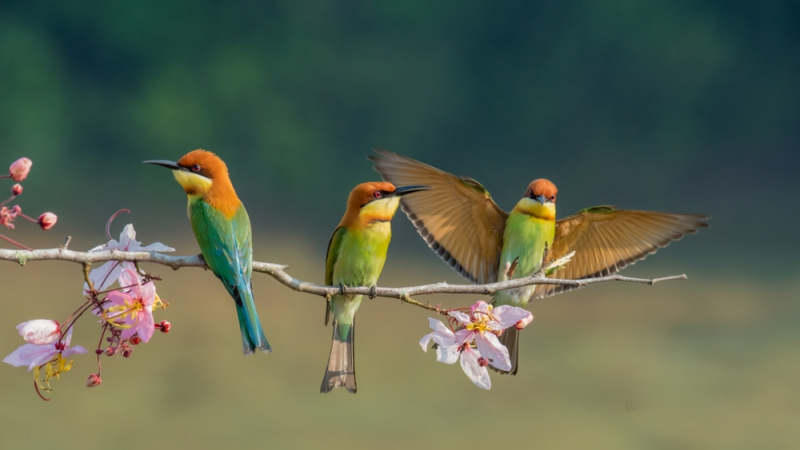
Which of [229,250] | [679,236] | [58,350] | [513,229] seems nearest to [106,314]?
[58,350]

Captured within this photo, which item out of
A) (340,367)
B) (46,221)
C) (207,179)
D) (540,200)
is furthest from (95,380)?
(540,200)

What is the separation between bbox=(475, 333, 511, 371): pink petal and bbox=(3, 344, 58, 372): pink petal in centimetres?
73

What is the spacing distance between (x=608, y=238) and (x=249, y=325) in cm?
120

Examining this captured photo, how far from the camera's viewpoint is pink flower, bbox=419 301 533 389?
4.30ft

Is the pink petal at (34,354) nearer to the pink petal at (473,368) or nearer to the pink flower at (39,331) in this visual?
the pink flower at (39,331)

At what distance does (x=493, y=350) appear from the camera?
1336mm

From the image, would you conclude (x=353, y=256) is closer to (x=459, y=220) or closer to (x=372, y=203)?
(x=372, y=203)

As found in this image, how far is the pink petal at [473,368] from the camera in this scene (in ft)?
4.39

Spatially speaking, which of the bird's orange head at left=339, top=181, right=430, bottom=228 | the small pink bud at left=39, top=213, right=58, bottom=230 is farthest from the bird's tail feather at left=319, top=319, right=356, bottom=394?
the small pink bud at left=39, top=213, right=58, bottom=230

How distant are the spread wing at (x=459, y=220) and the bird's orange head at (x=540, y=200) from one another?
0.39 ft

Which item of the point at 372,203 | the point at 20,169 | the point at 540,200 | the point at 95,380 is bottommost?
the point at 95,380

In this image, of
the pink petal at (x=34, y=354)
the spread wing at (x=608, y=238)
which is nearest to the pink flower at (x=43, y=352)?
the pink petal at (x=34, y=354)

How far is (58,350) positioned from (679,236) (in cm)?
160

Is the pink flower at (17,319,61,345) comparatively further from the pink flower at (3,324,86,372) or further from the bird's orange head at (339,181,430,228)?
the bird's orange head at (339,181,430,228)
